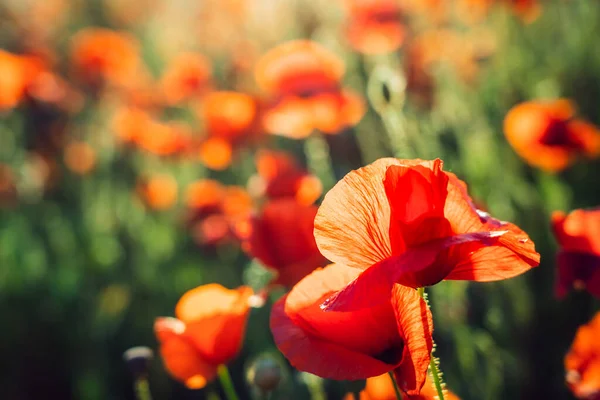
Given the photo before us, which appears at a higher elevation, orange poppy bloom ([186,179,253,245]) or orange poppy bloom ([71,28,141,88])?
orange poppy bloom ([71,28,141,88])

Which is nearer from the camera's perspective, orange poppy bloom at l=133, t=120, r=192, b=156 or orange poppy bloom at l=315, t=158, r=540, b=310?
orange poppy bloom at l=315, t=158, r=540, b=310

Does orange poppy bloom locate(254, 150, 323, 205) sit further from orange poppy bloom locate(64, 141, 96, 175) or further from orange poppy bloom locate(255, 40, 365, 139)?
orange poppy bloom locate(64, 141, 96, 175)

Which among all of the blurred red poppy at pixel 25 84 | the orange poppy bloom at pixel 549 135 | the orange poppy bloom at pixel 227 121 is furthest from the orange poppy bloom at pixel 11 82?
the orange poppy bloom at pixel 549 135

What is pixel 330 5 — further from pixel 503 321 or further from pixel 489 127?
pixel 503 321

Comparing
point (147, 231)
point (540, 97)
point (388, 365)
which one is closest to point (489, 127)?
point (540, 97)

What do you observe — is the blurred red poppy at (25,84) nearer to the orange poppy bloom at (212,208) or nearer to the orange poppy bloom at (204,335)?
the orange poppy bloom at (212,208)

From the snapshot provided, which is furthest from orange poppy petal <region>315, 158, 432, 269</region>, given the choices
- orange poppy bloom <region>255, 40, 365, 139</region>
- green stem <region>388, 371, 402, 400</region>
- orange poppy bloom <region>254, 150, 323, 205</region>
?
orange poppy bloom <region>255, 40, 365, 139</region>

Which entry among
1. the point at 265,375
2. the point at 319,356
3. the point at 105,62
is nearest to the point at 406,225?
the point at 319,356
